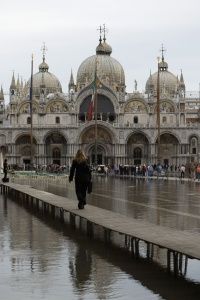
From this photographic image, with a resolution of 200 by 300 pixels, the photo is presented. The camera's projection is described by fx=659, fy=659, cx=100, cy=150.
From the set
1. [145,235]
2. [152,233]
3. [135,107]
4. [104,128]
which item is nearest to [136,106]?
[135,107]

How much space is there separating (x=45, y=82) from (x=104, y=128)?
19.9 meters

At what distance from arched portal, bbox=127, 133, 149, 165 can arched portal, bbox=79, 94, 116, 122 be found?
4.47 meters

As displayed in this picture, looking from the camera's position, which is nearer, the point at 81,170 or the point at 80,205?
the point at 80,205

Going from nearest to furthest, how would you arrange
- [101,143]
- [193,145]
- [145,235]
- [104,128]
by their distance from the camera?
[145,235], [104,128], [101,143], [193,145]

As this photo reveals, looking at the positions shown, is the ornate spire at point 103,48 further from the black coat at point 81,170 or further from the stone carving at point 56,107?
the black coat at point 81,170

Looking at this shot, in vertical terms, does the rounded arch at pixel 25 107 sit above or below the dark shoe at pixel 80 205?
above

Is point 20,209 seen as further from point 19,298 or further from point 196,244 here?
point 19,298

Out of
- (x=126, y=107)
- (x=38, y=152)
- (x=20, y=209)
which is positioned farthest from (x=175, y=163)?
(x=20, y=209)

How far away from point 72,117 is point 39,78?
58.6ft

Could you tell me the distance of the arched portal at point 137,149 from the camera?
96062mm

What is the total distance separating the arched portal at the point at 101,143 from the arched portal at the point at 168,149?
757cm

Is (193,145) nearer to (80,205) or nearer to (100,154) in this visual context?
(100,154)

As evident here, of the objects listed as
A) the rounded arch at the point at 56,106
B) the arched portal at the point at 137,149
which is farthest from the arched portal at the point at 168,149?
the rounded arch at the point at 56,106

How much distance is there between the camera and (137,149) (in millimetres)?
97000
